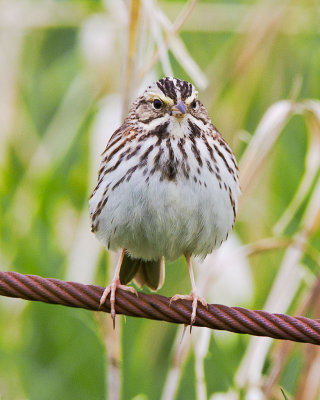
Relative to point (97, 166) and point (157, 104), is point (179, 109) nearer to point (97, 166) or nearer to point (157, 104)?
point (157, 104)

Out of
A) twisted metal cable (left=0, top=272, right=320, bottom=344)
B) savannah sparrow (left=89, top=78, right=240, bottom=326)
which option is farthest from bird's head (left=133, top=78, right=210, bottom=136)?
twisted metal cable (left=0, top=272, right=320, bottom=344)

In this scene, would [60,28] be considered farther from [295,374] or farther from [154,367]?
[295,374]

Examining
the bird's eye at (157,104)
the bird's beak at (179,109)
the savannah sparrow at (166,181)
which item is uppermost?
the bird's eye at (157,104)

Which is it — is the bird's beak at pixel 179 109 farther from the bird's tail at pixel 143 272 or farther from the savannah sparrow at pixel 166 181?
the bird's tail at pixel 143 272

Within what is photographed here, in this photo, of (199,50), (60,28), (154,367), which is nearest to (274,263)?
(154,367)

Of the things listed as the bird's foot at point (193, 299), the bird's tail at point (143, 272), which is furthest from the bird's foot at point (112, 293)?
the bird's tail at point (143, 272)

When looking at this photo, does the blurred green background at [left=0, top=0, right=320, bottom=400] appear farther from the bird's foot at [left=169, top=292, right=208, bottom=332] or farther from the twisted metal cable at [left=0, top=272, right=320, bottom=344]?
the twisted metal cable at [left=0, top=272, right=320, bottom=344]

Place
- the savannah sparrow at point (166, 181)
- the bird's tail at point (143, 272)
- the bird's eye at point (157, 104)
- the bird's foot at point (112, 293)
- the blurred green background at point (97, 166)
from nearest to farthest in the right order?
the bird's foot at point (112, 293) < the savannah sparrow at point (166, 181) < the bird's eye at point (157, 104) < the bird's tail at point (143, 272) < the blurred green background at point (97, 166)

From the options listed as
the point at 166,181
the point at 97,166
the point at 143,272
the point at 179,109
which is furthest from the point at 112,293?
the point at 97,166
